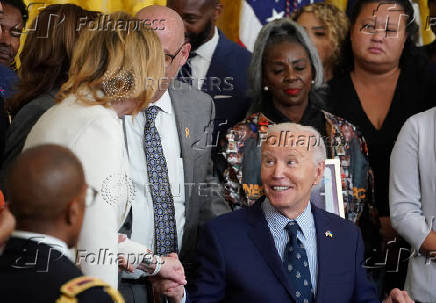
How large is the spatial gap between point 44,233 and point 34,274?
0.33 ft

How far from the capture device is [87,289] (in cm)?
168

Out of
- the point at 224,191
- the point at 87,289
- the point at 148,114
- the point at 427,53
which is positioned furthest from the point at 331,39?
the point at 87,289

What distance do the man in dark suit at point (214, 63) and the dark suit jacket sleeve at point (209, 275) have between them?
3.62 feet

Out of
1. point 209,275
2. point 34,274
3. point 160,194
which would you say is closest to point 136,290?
point 209,275

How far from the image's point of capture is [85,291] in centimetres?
167

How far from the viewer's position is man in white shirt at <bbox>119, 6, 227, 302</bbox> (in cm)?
270

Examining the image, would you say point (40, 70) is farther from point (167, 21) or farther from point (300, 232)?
point (300, 232)

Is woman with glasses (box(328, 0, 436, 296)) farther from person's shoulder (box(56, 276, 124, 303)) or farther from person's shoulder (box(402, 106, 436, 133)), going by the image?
person's shoulder (box(56, 276, 124, 303))

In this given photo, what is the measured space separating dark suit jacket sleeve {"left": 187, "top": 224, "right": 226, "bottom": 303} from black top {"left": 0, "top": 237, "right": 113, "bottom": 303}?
2.91 feet

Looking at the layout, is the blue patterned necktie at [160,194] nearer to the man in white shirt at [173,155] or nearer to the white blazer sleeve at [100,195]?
the man in white shirt at [173,155]

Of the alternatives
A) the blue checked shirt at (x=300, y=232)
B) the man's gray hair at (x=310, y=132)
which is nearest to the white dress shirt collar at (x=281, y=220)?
the blue checked shirt at (x=300, y=232)

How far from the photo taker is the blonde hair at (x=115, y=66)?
2121mm

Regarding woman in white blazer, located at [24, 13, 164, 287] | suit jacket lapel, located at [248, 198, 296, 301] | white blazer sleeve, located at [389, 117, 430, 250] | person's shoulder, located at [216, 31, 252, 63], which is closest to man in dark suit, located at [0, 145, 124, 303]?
woman in white blazer, located at [24, 13, 164, 287]

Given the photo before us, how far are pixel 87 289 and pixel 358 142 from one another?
1.87 metres
